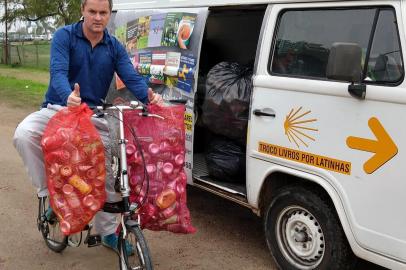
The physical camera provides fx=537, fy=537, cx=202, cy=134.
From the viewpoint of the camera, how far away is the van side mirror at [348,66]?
314 centimetres

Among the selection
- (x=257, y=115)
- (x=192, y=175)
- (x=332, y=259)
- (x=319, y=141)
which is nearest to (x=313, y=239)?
(x=332, y=259)

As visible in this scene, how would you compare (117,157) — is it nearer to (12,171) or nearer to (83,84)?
(83,84)

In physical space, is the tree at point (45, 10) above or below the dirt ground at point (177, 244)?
above

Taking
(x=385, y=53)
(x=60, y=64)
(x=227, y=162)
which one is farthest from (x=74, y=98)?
(x=385, y=53)

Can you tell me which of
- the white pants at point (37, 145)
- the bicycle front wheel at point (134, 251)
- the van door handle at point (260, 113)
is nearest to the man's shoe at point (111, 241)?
the white pants at point (37, 145)

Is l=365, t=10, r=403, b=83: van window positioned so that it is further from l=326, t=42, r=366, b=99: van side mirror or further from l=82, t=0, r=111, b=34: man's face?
l=82, t=0, r=111, b=34: man's face

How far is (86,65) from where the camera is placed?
3744mm

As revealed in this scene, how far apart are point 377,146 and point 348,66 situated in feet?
1.67

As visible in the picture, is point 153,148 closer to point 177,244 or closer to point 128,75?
point 128,75

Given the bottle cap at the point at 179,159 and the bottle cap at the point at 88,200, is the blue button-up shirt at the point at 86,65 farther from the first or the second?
the bottle cap at the point at 88,200

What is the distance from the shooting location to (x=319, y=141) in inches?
139

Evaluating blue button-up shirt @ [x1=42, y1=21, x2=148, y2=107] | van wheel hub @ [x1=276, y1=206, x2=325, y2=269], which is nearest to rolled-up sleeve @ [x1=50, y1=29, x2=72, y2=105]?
blue button-up shirt @ [x1=42, y1=21, x2=148, y2=107]

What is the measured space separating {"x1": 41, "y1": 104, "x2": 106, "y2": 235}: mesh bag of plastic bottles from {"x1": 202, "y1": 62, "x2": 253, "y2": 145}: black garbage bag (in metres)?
1.38

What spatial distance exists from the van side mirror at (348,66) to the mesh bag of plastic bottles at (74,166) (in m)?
1.51
